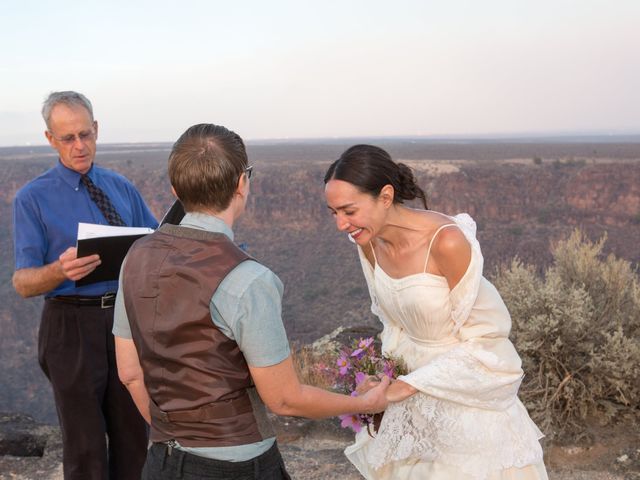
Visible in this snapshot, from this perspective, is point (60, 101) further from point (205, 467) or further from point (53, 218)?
point (205, 467)

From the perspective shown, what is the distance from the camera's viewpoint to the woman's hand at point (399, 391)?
2.58 meters

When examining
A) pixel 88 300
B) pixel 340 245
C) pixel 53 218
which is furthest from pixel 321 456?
pixel 340 245

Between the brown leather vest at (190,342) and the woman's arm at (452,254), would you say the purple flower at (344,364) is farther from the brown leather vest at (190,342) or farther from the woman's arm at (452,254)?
the brown leather vest at (190,342)

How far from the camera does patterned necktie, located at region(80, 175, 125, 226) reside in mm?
3385

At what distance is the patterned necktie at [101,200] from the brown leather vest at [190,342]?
5.36ft

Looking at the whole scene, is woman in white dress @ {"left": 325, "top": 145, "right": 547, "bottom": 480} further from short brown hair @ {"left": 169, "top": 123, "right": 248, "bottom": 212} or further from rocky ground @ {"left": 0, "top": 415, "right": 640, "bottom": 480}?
rocky ground @ {"left": 0, "top": 415, "right": 640, "bottom": 480}

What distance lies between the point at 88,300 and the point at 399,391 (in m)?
1.64

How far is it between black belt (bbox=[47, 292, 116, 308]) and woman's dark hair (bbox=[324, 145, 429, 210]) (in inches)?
51.7

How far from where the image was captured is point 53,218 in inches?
126

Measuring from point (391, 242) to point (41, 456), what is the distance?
162 inches

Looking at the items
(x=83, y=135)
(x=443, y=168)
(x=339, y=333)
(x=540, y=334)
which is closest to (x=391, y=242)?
(x=83, y=135)

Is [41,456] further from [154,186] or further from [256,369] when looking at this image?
[154,186]

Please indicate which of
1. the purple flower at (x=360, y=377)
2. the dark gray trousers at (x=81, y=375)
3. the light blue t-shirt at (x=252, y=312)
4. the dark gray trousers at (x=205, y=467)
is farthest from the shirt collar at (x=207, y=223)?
the dark gray trousers at (x=81, y=375)

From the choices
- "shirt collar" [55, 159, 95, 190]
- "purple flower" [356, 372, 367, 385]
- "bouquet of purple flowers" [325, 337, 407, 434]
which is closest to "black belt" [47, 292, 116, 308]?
"shirt collar" [55, 159, 95, 190]
